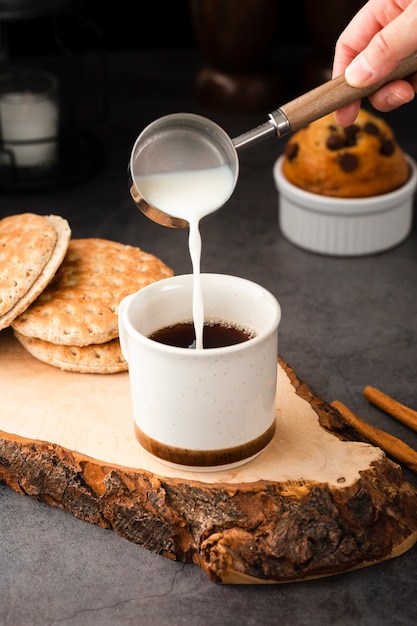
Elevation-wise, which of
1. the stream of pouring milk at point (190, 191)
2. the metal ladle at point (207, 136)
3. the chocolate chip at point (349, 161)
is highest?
the metal ladle at point (207, 136)

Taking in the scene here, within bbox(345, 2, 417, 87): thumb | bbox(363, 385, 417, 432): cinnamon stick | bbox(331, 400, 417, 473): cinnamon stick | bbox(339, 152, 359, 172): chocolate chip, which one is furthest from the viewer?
bbox(339, 152, 359, 172): chocolate chip

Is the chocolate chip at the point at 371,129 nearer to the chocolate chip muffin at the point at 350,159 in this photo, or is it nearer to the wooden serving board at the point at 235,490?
the chocolate chip muffin at the point at 350,159

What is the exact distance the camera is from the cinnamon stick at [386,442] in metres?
1.54

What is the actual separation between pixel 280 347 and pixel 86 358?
1.74 ft

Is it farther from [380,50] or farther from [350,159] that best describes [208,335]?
[350,159]

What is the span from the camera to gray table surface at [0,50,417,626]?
131 cm

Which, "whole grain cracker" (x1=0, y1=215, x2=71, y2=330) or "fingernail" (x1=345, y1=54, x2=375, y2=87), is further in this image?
"whole grain cracker" (x1=0, y1=215, x2=71, y2=330)

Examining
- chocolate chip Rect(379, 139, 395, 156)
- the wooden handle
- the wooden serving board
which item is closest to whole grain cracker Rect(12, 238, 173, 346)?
the wooden serving board

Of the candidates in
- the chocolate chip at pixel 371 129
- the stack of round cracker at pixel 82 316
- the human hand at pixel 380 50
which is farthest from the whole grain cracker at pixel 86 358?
the chocolate chip at pixel 371 129

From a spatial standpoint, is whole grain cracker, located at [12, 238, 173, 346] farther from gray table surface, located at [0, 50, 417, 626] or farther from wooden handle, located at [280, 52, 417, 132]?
wooden handle, located at [280, 52, 417, 132]

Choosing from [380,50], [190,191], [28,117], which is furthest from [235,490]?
[28,117]

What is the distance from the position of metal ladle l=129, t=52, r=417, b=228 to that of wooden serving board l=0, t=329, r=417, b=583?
0.36 m

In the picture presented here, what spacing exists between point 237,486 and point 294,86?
7.32 ft

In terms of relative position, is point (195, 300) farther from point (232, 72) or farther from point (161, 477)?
point (232, 72)
